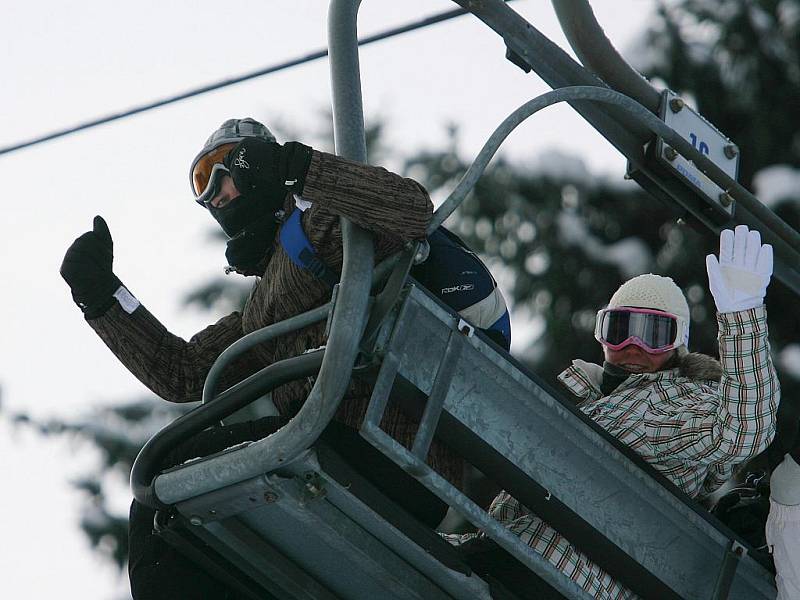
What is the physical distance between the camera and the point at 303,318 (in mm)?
3229

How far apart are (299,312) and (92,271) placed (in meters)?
0.62

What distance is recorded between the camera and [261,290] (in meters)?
3.82

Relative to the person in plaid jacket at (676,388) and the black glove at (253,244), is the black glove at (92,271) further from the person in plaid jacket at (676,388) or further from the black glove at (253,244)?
the person in plaid jacket at (676,388)

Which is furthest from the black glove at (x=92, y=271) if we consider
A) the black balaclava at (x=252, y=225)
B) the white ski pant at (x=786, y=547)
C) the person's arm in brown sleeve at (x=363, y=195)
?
the white ski pant at (x=786, y=547)

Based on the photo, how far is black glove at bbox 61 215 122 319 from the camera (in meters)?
3.98

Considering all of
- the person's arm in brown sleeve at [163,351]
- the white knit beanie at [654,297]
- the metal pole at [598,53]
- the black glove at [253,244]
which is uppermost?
the metal pole at [598,53]

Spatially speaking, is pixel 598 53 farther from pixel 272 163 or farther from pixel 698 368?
pixel 272 163

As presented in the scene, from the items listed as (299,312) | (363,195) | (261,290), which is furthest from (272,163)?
(261,290)

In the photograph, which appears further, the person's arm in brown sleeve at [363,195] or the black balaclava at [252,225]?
the black balaclava at [252,225]

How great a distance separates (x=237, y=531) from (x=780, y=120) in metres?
6.78

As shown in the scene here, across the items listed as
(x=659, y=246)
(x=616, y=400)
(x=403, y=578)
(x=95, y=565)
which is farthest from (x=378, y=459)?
(x=95, y=565)

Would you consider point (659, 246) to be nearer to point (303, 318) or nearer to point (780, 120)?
point (780, 120)

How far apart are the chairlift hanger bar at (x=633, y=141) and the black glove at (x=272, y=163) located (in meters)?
0.62

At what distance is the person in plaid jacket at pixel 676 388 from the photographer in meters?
3.53
